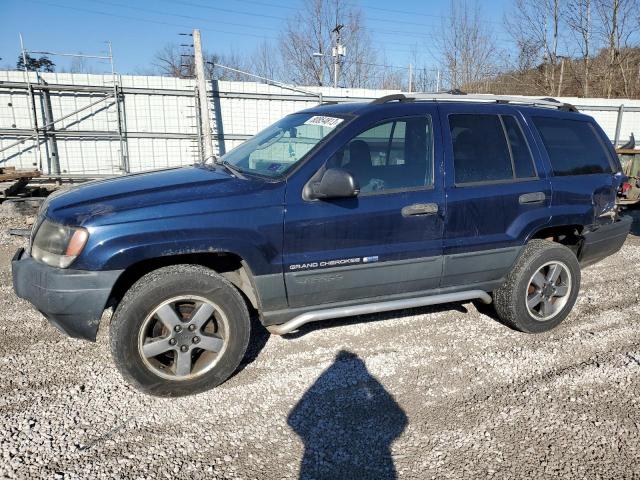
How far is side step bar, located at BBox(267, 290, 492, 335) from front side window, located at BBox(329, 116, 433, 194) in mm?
858

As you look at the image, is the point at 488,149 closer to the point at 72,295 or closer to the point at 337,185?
the point at 337,185

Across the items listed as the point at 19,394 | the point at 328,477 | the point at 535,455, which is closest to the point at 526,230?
the point at 535,455

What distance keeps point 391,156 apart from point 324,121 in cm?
60

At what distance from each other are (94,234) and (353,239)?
5.39ft

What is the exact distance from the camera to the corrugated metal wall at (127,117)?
11.1 meters

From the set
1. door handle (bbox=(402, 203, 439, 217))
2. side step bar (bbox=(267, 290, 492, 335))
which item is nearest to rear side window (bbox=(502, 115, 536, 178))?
door handle (bbox=(402, 203, 439, 217))

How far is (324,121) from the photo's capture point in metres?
3.77

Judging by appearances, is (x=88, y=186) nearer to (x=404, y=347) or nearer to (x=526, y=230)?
(x=404, y=347)

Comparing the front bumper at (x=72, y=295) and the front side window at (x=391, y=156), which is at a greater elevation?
the front side window at (x=391, y=156)

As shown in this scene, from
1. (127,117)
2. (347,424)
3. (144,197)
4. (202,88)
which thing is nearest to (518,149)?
(347,424)

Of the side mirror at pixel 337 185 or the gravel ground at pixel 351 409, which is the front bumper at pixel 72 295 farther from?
the side mirror at pixel 337 185

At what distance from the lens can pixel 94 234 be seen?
2822 mm

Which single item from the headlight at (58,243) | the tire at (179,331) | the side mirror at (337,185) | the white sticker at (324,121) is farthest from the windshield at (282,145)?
the headlight at (58,243)

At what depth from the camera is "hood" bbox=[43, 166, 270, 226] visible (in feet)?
9.57
